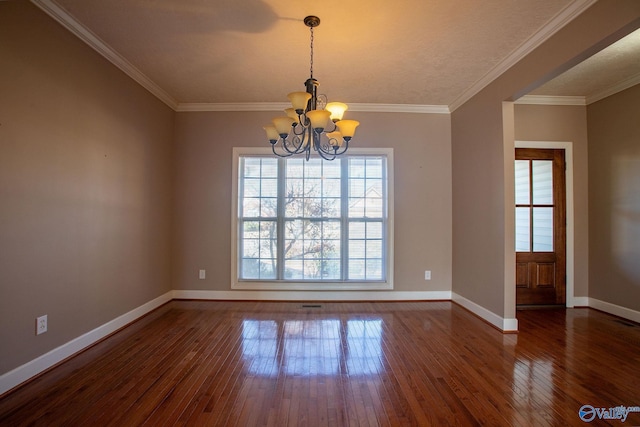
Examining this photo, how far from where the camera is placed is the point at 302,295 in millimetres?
4145

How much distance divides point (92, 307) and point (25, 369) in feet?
2.18

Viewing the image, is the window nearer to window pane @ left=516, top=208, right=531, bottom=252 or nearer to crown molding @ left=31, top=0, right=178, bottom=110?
crown molding @ left=31, top=0, right=178, bottom=110

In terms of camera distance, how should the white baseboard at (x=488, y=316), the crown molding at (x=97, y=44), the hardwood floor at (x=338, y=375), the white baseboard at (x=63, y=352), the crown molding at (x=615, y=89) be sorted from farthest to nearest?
the crown molding at (x=615, y=89) → the white baseboard at (x=488, y=316) → the crown molding at (x=97, y=44) → the white baseboard at (x=63, y=352) → the hardwood floor at (x=338, y=375)

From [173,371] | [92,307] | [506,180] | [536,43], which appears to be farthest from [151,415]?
[536,43]

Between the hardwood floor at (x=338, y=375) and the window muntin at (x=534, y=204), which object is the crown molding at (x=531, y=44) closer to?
the window muntin at (x=534, y=204)

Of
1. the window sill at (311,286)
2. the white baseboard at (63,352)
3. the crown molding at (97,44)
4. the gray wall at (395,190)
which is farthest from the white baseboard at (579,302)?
the crown molding at (97,44)

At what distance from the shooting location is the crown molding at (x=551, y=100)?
391 centimetres

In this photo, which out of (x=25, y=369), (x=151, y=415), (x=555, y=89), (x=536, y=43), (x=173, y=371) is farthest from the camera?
(x=555, y=89)

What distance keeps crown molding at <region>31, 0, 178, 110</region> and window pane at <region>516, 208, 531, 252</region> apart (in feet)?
15.9

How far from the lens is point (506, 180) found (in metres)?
3.08

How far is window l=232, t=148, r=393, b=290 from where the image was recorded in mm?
4172

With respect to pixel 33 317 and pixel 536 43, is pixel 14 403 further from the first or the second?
pixel 536 43

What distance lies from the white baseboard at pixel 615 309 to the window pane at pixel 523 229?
1.07m

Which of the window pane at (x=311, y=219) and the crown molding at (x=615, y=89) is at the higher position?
the crown molding at (x=615, y=89)
